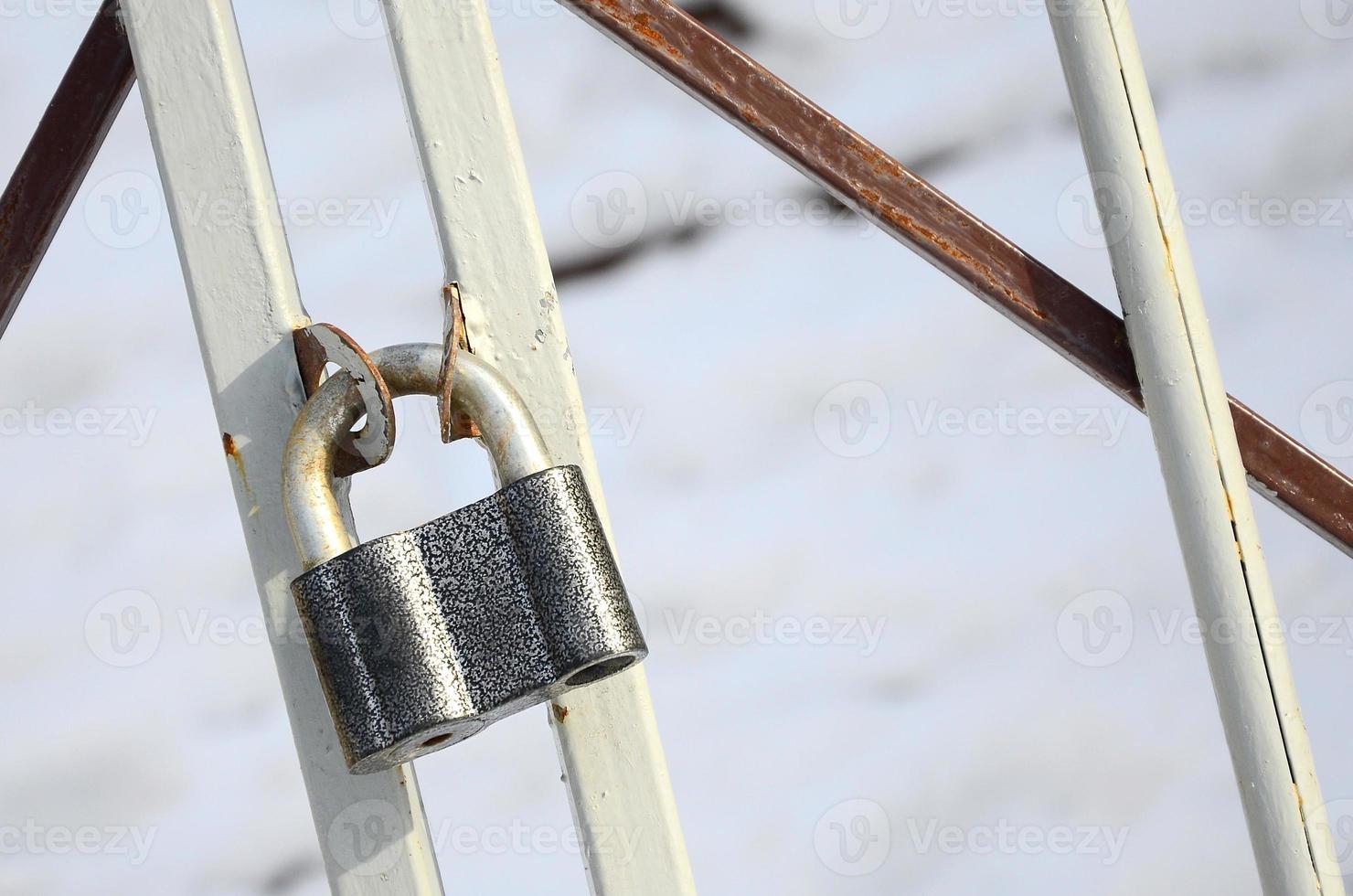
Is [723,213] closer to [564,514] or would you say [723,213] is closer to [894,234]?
[894,234]

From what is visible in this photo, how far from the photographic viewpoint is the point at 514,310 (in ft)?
1.24

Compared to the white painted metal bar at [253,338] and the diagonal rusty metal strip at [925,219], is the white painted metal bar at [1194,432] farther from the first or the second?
the white painted metal bar at [253,338]

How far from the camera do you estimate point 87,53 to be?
434 millimetres

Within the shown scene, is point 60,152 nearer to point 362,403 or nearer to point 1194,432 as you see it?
point 362,403

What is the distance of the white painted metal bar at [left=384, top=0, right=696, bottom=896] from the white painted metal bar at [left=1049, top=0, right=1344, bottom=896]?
0.21 m

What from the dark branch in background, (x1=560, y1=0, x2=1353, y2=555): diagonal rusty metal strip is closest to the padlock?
(x1=560, y1=0, x2=1353, y2=555): diagonal rusty metal strip

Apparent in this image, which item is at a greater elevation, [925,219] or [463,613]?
[925,219]

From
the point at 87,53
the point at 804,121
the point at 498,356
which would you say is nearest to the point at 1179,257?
the point at 804,121

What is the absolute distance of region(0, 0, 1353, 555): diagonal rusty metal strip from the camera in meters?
0.43

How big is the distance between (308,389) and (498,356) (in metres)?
0.06

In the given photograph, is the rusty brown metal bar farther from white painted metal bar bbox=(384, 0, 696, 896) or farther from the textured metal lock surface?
the textured metal lock surface

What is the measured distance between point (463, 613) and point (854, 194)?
0.72ft

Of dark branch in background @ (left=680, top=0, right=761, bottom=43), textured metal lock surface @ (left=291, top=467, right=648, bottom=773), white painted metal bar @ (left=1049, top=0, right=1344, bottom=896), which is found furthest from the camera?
dark branch in background @ (left=680, top=0, right=761, bottom=43)

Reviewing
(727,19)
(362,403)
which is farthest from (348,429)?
(727,19)
